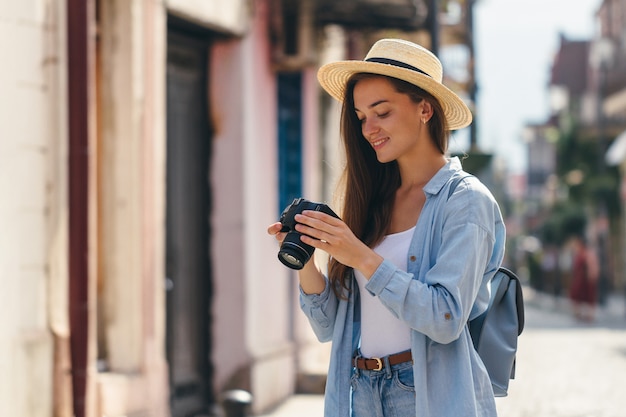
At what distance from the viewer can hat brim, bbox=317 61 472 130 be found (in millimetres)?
3379

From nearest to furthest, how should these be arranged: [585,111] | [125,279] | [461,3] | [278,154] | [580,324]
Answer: [125,279], [278,154], [461,3], [580,324], [585,111]

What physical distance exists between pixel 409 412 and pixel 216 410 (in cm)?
679

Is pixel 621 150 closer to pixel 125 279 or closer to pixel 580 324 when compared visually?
pixel 580 324

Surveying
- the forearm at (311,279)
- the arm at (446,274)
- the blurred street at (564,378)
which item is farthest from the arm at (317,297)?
the blurred street at (564,378)

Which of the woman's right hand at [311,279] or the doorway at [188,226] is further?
the doorway at [188,226]

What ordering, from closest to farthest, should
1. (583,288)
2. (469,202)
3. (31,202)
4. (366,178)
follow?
(469,202) < (366,178) < (31,202) < (583,288)

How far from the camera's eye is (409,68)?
3.41 meters

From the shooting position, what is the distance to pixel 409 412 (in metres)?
3.27

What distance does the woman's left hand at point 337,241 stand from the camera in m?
3.14

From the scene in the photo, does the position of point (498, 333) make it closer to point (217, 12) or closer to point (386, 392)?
point (386, 392)

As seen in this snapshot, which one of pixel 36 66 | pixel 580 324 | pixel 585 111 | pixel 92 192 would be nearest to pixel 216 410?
pixel 92 192

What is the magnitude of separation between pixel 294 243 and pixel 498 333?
27.4 inches

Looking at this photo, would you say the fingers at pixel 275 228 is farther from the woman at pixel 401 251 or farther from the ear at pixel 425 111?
the ear at pixel 425 111

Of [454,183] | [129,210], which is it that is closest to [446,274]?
[454,183]
